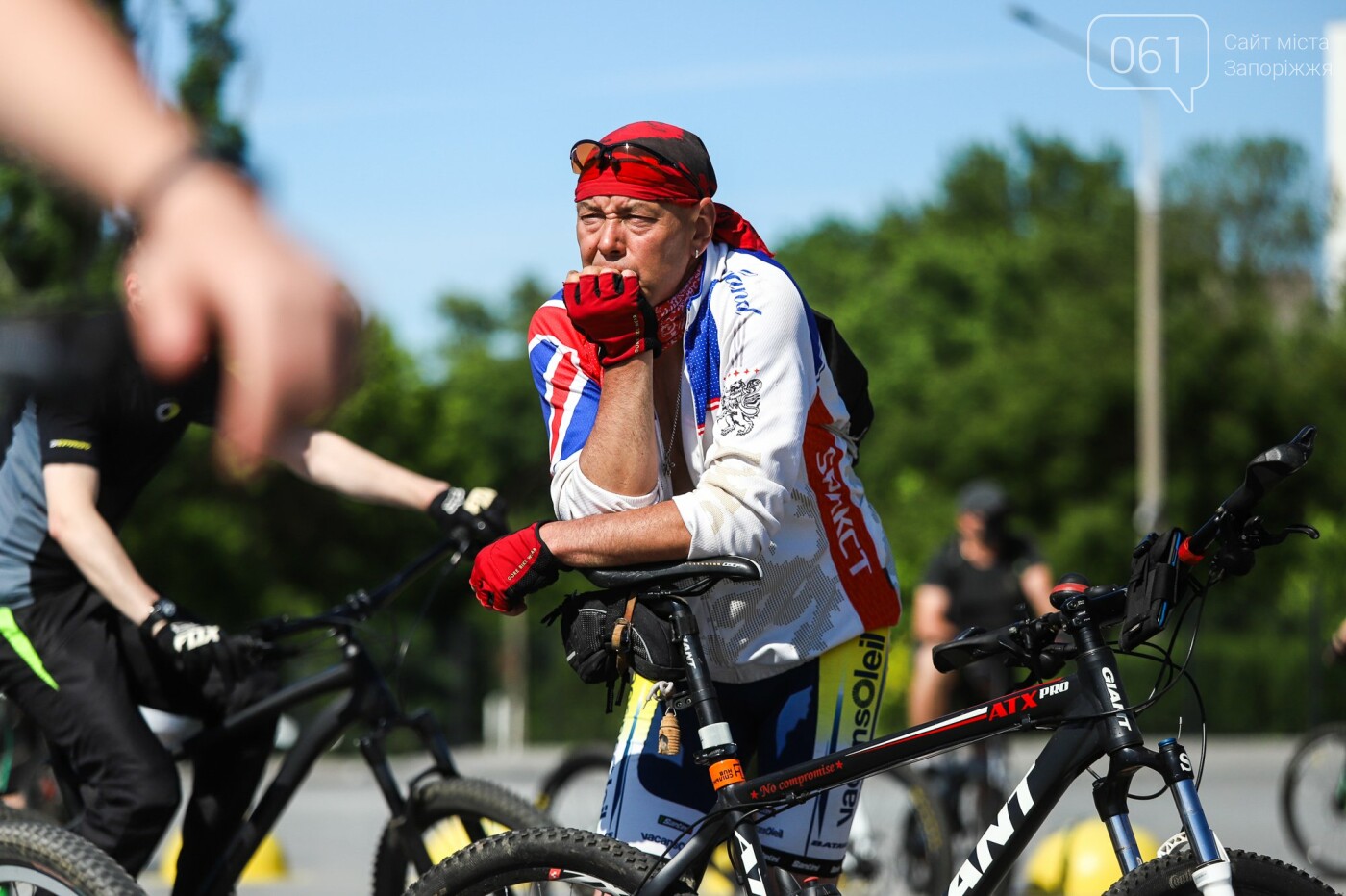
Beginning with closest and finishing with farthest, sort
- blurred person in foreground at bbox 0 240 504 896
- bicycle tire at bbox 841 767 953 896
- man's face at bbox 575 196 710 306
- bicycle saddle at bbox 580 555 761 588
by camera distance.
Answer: bicycle saddle at bbox 580 555 761 588, man's face at bbox 575 196 710 306, blurred person in foreground at bbox 0 240 504 896, bicycle tire at bbox 841 767 953 896

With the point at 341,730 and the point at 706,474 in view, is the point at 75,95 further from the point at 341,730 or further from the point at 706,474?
the point at 341,730

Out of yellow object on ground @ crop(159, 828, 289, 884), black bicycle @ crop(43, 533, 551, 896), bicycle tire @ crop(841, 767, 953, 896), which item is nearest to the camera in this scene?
black bicycle @ crop(43, 533, 551, 896)

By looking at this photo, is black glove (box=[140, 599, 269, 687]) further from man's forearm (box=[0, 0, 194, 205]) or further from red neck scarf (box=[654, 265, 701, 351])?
man's forearm (box=[0, 0, 194, 205])

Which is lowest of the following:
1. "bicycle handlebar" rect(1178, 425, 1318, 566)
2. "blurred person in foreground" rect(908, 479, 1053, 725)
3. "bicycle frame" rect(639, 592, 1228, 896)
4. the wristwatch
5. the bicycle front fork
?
the bicycle front fork

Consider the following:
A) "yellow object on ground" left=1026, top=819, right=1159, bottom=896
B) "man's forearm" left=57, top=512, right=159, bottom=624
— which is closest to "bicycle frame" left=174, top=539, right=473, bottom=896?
"man's forearm" left=57, top=512, right=159, bottom=624

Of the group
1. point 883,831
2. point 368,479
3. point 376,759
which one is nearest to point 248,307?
point 368,479

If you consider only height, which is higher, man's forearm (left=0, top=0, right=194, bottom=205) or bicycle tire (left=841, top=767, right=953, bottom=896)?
bicycle tire (left=841, top=767, right=953, bottom=896)

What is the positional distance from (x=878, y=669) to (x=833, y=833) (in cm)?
33

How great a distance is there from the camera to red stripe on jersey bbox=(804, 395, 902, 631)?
3340mm

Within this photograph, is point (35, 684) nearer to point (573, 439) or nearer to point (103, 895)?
point (103, 895)

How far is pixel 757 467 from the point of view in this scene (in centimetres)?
301

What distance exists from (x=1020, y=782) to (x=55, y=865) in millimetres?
1808

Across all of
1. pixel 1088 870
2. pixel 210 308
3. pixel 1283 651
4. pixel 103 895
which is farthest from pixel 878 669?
pixel 1283 651

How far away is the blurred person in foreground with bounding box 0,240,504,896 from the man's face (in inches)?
44.9
